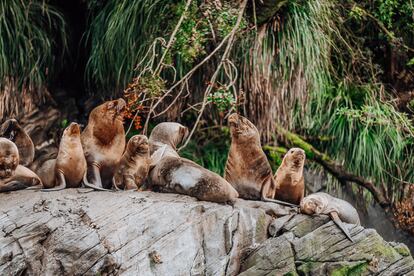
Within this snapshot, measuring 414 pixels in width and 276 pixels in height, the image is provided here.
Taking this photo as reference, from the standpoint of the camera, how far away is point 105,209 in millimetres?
9273

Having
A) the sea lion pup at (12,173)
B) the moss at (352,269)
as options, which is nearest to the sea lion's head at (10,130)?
the sea lion pup at (12,173)

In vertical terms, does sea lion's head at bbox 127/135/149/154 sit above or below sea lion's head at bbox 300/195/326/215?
above

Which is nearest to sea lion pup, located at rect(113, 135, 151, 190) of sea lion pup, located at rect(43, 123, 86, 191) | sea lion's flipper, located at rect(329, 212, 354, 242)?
sea lion pup, located at rect(43, 123, 86, 191)

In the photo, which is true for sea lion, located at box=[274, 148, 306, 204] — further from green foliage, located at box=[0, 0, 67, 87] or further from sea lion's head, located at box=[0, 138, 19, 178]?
green foliage, located at box=[0, 0, 67, 87]

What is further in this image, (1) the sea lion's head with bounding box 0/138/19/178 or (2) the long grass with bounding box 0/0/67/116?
(2) the long grass with bounding box 0/0/67/116

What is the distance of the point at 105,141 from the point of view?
10.5m

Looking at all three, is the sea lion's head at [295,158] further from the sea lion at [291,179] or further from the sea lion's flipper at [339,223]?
the sea lion's flipper at [339,223]

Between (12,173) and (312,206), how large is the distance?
268 cm

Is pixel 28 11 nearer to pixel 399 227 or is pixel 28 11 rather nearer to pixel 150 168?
pixel 150 168

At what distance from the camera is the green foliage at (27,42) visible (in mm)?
13789

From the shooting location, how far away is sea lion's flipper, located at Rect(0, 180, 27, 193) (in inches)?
382

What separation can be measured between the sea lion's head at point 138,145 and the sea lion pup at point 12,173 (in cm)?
88

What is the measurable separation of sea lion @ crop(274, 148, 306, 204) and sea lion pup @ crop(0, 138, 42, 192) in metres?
2.43

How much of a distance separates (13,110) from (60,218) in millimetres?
4941
